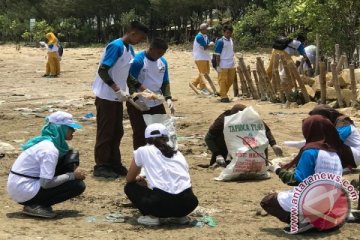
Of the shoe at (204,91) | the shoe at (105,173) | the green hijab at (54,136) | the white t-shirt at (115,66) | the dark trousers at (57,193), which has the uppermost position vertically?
the white t-shirt at (115,66)

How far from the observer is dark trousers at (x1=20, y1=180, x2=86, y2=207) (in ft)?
17.0

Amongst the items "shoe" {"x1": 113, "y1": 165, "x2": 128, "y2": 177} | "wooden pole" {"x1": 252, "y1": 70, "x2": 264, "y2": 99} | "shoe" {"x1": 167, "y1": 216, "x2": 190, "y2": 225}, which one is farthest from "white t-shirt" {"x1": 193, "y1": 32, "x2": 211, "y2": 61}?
"shoe" {"x1": 167, "y1": 216, "x2": 190, "y2": 225}

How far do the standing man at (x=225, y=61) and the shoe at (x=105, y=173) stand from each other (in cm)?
642

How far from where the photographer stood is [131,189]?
16.4ft

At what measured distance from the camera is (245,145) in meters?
6.54

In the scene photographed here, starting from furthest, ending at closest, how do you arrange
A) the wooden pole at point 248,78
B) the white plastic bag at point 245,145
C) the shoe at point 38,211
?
the wooden pole at point 248,78
the white plastic bag at point 245,145
the shoe at point 38,211

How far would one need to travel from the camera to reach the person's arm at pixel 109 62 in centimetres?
639

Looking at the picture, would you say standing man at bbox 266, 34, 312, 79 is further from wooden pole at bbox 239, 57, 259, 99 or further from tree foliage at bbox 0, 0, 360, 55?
tree foliage at bbox 0, 0, 360, 55

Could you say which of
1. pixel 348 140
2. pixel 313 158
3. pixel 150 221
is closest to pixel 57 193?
pixel 150 221

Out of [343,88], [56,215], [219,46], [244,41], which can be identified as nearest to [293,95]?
[343,88]

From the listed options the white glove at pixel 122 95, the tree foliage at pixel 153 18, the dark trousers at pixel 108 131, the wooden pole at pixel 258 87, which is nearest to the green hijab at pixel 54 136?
the white glove at pixel 122 95

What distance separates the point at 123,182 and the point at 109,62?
1274mm

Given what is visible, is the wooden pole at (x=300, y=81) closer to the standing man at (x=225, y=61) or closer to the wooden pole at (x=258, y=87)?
the wooden pole at (x=258, y=87)

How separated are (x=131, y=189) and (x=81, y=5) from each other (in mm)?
40626
